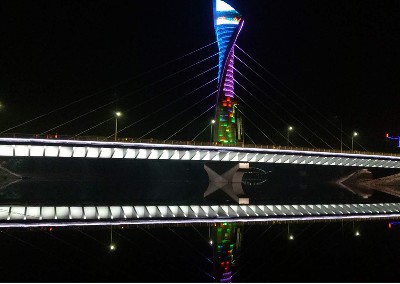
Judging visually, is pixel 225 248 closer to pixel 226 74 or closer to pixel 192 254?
pixel 192 254

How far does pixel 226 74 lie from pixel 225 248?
5833 cm

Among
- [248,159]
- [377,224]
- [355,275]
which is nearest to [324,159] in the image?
[248,159]

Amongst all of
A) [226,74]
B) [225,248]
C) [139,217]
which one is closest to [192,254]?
[225,248]

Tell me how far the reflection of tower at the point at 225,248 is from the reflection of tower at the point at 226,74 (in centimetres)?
4860

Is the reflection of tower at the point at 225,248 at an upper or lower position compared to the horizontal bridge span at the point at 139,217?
lower

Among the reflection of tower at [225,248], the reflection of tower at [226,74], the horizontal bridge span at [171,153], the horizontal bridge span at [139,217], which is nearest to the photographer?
the reflection of tower at [225,248]

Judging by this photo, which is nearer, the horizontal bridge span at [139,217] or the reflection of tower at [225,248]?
the reflection of tower at [225,248]

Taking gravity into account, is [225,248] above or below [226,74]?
below

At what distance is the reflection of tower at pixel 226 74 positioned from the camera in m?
68.6

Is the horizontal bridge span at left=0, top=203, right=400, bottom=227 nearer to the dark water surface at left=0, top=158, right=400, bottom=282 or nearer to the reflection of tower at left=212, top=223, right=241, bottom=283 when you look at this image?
the dark water surface at left=0, top=158, right=400, bottom=282

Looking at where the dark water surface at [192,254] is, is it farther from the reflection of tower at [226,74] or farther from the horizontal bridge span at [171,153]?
the reflection of tower at [226,74]

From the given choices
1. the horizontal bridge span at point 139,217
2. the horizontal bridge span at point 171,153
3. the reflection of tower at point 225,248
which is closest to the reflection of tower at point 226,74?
the horizontal bridge span at point 171,153

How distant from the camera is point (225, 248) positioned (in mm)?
14109

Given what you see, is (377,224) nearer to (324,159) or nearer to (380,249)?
(380,249)
